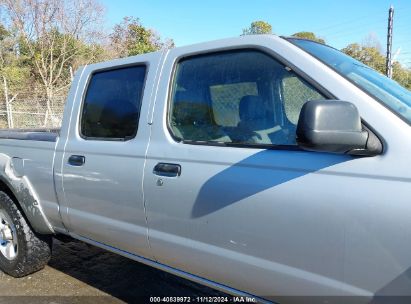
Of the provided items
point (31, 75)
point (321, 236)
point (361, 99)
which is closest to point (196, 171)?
point (321, 236)

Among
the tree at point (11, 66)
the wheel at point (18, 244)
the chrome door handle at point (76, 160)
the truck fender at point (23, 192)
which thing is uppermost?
the tree at point (11, 66)

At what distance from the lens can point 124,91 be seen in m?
3.10

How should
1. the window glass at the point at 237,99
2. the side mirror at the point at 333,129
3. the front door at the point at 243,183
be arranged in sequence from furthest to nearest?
the window glass at the point at 237,99 < the front door at the point at 243,183 < the side mirror at the point at 333,129

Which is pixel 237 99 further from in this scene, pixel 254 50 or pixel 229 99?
pixel 254 50

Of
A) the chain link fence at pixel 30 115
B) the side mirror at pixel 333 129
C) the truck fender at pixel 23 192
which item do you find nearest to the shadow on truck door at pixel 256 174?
the side mirror at pixel 333 129

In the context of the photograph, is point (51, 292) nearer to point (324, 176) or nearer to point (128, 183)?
point (128, 183)

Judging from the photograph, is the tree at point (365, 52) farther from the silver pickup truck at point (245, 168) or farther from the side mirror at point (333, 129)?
the side mirror at point (333, 129)

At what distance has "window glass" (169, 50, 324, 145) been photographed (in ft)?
7.23

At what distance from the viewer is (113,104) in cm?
317

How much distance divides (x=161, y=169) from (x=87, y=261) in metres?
2.39

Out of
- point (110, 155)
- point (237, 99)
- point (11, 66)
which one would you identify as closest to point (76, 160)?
point (110, 155)

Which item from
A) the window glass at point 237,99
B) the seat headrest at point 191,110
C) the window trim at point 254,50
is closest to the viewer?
the window trim at point 254,50

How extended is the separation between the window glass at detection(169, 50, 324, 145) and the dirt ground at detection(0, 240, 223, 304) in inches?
69.1

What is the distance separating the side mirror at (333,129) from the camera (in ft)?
5.63
